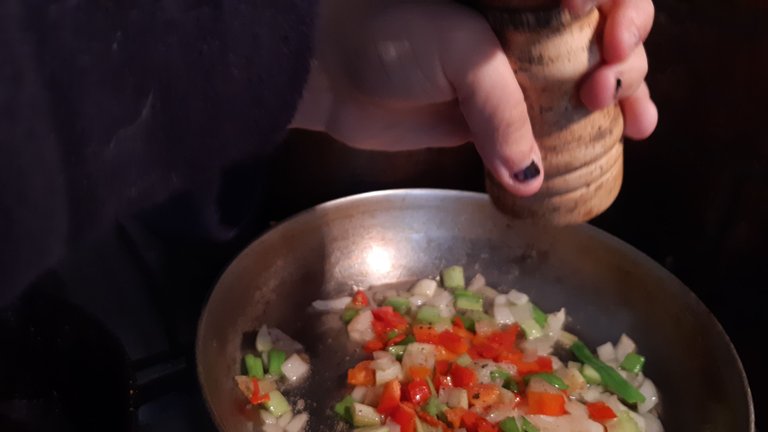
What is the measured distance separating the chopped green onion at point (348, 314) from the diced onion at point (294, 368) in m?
0.07

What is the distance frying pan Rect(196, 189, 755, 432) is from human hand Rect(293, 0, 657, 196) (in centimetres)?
15

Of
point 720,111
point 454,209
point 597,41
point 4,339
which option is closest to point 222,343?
point 4,339

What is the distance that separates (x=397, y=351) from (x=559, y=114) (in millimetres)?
351

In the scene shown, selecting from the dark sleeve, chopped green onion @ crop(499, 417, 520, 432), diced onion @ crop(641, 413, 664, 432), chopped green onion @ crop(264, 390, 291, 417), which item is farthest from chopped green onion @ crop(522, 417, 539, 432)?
the dark sleeve

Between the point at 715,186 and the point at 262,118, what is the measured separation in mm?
485

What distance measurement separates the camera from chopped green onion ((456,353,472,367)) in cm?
78

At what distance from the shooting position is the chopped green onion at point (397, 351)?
78 cm

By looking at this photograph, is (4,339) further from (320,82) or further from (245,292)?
(320,82)

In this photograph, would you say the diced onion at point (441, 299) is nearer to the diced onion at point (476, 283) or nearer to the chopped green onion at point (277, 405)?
the diced onion at point (476, 283)

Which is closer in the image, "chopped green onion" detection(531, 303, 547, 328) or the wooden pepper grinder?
the wooden pepper grinder

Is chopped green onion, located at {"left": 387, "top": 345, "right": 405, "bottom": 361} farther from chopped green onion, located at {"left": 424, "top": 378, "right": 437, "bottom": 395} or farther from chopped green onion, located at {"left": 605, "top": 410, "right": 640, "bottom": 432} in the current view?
chopped green onion, located at {"left": 605, "top": 410, "right": 640, "bottom": 432}

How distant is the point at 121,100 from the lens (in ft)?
1.66

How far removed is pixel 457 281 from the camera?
873mm

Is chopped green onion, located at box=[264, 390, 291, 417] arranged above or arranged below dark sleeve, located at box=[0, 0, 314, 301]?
below
